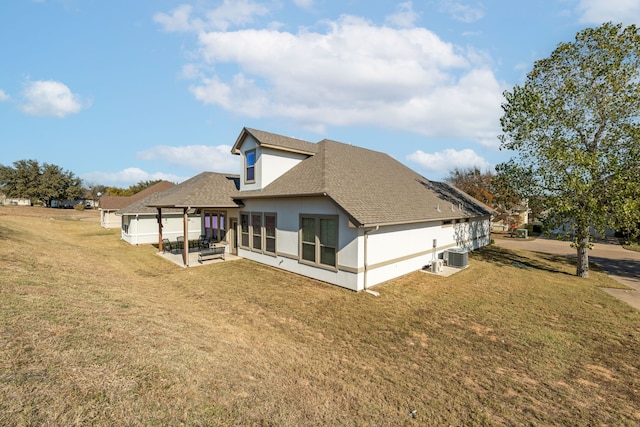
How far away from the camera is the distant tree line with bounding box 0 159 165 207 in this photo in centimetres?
7281

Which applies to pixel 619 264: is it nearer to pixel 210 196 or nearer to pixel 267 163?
pixel 267 163

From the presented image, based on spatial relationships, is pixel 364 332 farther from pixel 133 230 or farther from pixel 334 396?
pixel 133 230

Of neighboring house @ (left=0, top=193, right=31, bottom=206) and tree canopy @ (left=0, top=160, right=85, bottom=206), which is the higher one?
tree canopy @ (left=0, top=160, right=85, bottom=206)

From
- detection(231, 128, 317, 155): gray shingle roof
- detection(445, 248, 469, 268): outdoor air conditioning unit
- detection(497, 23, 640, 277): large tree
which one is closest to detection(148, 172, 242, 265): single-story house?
detection(231, 128, 317, 155): gray shingle roof

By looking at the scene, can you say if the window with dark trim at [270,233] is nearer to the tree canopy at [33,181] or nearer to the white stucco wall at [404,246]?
the white stucco wall at [404,246]

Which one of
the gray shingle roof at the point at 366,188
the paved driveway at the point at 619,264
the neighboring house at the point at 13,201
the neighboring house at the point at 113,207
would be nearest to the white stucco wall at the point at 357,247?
the gray shingle roof at the point at 366,188

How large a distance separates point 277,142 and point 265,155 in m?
1.08

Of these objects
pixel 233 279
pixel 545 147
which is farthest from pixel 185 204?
pixel 545 147

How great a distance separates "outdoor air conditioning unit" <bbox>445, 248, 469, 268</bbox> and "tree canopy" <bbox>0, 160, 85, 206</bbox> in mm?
98620

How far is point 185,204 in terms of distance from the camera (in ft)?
49.3

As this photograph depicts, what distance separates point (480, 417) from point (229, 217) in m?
16.4

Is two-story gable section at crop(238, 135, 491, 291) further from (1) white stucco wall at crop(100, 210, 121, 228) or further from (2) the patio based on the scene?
(1) white stucco wall at crop(100, 210, 121, 228)

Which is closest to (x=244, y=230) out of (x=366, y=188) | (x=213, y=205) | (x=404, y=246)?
(x=213, y=205)

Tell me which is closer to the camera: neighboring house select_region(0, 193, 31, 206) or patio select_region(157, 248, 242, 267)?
patio select_region(157, 248, 242, 267)
